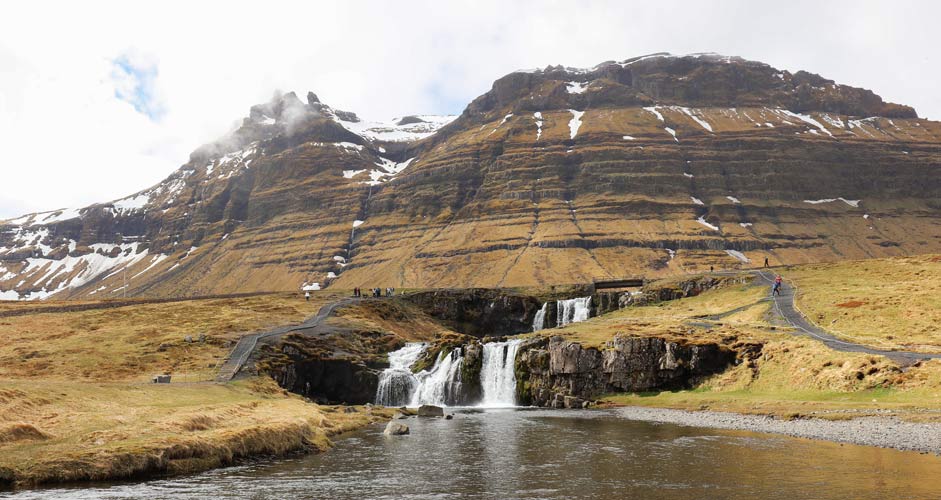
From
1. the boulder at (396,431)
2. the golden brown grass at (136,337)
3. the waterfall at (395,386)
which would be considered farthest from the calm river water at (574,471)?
the golden brown grass at (136,337)

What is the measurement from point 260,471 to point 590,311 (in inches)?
3697

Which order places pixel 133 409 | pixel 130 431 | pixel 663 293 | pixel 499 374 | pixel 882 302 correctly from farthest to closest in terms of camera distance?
pixel 663 293 → pixel 499 374 → pixel 882 302 → pixel 133 409 → pixel 130 431

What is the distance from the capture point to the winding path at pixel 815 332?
54.3m

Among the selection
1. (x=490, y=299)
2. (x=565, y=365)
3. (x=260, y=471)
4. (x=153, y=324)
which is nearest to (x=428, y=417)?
(x=565, y=365)

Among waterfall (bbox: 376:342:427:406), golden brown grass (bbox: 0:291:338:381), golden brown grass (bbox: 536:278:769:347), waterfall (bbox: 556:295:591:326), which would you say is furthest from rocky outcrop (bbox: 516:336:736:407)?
waterfall (bbox: 556:295:591:326)

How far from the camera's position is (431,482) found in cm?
3291

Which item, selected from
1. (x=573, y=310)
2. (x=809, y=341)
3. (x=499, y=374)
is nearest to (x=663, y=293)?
(x=573, y=310)

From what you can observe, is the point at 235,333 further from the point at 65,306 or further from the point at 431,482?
the point at 431,482

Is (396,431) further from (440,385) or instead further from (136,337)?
(136,337)

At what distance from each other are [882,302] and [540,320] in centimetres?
6242

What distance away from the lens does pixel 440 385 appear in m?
83.8

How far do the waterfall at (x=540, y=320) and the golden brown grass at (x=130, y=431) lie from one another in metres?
76.1

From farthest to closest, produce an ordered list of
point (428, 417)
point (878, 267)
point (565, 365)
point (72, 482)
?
point (878, 267) < point (565, 365) < point (428, 417) < point (72, 482)

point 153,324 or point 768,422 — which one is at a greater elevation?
point 153,324
